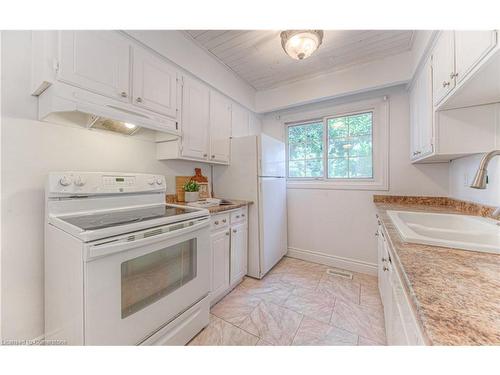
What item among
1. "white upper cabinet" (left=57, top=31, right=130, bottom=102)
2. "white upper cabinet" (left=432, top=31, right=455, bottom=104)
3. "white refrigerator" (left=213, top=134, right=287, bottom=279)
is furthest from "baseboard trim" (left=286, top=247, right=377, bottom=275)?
"white upper cabinet" (left=57, top=31, right=130, bottom=102)

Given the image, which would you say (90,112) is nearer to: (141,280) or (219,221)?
(141,280)

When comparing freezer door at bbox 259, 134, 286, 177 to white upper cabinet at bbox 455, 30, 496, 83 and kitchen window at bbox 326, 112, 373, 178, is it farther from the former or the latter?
white upper cabinet at bbox 455, 30, 496, 83

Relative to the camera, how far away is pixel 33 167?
3.99 ft

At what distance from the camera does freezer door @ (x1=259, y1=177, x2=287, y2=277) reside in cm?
227

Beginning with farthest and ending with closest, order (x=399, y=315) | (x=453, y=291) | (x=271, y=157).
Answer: (x=271, y=157)
(x=399, y=315)
(x=453, y=291)

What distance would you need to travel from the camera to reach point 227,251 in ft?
6.46

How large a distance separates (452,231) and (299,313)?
51.1 inches

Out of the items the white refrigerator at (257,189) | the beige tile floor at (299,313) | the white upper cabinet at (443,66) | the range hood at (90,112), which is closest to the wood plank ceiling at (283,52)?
the white upper cabinet at (443,66)

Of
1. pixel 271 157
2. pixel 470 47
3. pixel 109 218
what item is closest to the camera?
pixel 470 47

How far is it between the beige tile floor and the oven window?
0.53m

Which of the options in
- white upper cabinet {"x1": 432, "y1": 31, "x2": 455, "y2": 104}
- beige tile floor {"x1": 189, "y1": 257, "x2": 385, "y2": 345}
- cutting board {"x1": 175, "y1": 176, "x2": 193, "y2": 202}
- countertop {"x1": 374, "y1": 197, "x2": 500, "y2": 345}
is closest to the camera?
countertop {"x1": 374, "y1": 197, "x2": 500, "y2": 345}

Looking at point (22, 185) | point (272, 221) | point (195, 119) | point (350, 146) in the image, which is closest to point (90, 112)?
point (22, 185)
